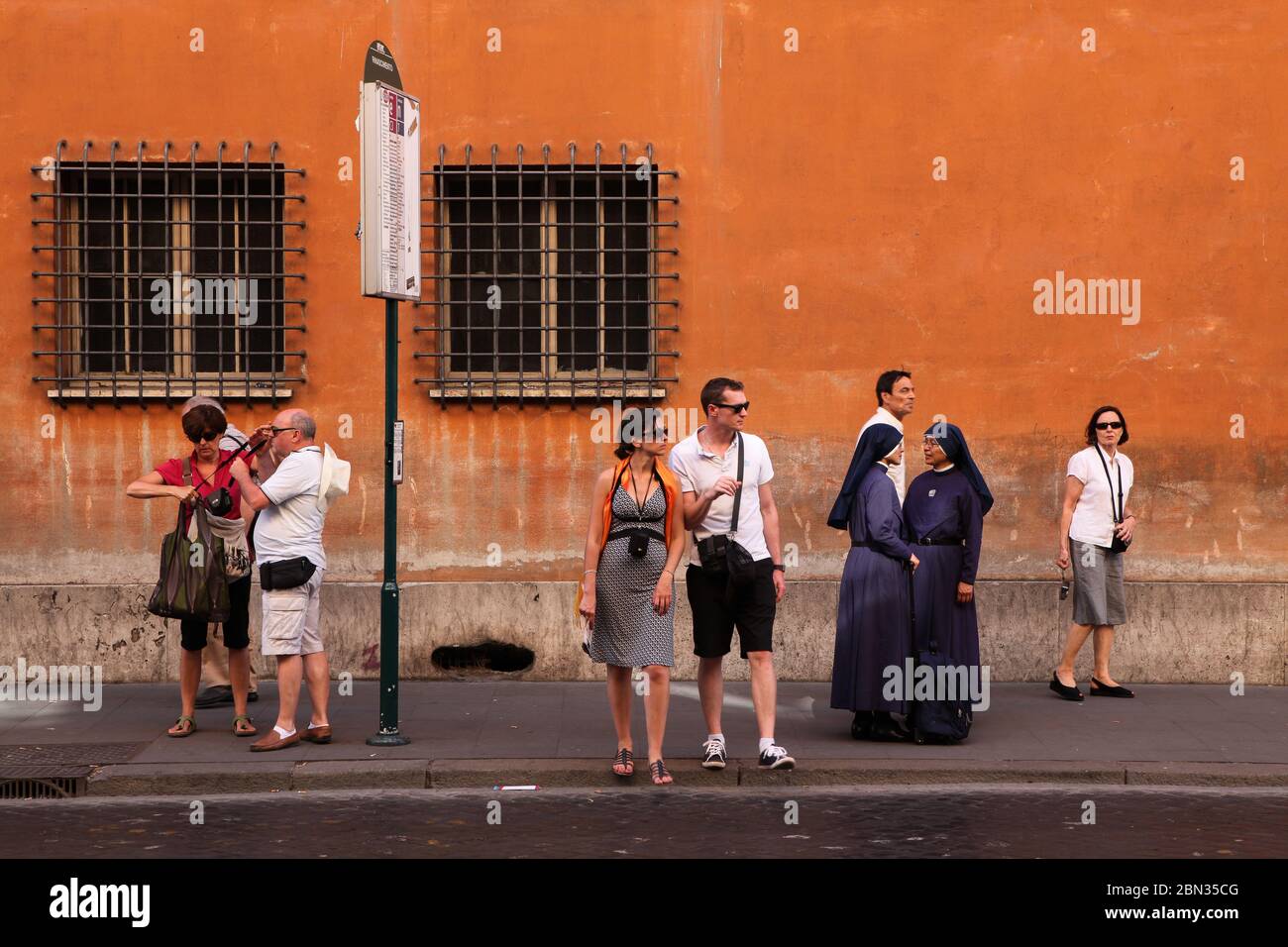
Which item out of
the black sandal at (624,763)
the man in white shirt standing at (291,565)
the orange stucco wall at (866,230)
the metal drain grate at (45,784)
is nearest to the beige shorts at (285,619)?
the man in white shirt standing at (291,565)

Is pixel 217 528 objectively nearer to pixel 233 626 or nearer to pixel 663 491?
pixel 233 626

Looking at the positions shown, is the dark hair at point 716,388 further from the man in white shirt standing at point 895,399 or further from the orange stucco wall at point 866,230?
the orange stucco wall at point 866,230

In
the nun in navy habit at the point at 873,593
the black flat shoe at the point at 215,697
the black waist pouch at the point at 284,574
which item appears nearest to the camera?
the black waist pouch at the point at 284,574

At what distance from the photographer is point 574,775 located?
846cm

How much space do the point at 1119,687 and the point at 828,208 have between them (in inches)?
149

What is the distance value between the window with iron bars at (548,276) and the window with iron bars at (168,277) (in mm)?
1061

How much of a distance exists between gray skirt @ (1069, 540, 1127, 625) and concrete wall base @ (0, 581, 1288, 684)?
22.2 inches

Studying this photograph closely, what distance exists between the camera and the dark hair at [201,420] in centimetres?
931

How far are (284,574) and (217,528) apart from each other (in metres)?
0.72

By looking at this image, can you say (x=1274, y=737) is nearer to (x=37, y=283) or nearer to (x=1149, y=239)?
(x=1149, y=239)

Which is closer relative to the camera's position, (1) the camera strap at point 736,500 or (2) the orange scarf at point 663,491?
(2) the orange scarf at point 663,491

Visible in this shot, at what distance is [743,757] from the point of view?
8781 millimetres

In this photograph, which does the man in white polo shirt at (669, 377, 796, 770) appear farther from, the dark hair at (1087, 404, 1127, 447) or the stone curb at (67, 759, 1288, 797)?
the dark hair at (1087, 404, 1127, 447)

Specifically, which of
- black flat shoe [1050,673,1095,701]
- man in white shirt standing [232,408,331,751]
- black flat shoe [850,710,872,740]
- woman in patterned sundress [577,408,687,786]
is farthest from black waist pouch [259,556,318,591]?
black flat shoe [1050,673,1095,701]
